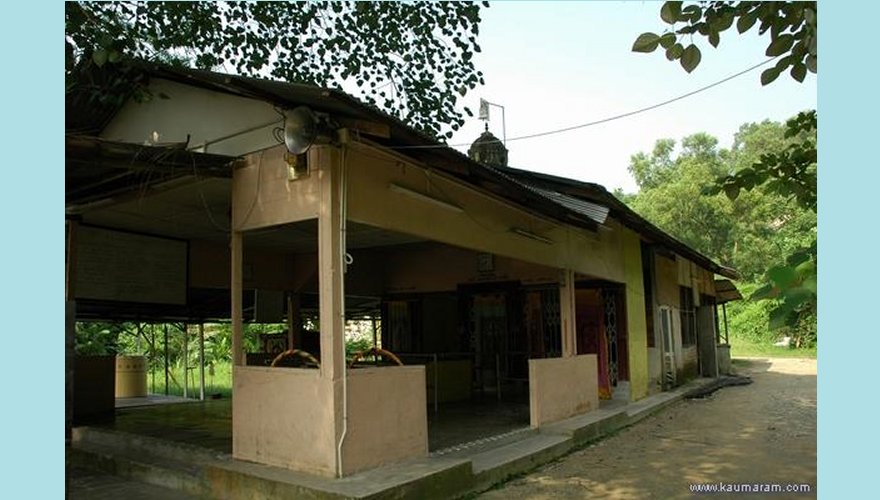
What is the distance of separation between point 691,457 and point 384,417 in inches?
166

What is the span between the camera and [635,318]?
1301 cm

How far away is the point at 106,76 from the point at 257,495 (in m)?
5.07

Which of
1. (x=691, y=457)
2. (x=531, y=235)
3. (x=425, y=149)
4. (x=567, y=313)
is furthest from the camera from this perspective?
(x=567, y=313)

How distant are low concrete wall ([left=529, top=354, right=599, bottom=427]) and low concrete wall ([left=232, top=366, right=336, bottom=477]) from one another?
384cm

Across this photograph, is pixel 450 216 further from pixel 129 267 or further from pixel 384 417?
pixel 129 267

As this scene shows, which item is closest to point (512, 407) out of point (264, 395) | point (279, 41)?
point (264, 395)

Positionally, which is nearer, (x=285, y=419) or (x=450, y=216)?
(x=285, y=419)

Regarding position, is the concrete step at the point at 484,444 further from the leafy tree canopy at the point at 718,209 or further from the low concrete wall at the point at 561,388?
the leafy tree canopy at the point at 718,209

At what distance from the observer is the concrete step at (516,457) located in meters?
6.49

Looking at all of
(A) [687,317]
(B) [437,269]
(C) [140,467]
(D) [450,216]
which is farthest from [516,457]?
(A) [687,317]

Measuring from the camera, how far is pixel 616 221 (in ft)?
41.3

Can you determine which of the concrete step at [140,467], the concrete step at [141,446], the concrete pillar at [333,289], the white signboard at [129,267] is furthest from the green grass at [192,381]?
the concrete pillar at [333,289]

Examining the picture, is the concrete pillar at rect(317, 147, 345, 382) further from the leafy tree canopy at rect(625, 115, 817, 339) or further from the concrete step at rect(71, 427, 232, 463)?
the leafy tree canopy at rect(625, 115, 817, 339)

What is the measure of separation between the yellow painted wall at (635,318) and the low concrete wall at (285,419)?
8359 mm
